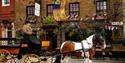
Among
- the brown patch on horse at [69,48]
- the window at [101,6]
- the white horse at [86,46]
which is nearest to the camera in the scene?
the white horse at [86,46]

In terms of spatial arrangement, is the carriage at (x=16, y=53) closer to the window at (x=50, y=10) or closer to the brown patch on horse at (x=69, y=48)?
the brown patch on horse at (x=69, y=48)

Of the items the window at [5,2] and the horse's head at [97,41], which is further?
the window at [5,2]

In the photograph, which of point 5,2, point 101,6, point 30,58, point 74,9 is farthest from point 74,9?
point 30,58

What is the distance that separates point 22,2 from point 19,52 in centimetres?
2294

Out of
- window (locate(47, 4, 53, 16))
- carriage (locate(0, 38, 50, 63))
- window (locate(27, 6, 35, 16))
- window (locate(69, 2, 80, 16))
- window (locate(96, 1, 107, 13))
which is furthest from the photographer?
window (locate(27, 6, 35, 16))

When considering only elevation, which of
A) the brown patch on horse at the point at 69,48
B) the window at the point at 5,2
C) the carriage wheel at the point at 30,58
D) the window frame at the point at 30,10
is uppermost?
the window at the point at 5,2

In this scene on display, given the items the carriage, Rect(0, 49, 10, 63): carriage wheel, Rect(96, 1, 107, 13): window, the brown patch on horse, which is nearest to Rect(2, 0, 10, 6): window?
Rect(96, 1, 107, 13): window

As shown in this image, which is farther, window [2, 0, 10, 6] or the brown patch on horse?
window [2, 0, 10, 6]

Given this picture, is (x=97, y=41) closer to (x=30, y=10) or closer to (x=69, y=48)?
(x=69, y=48)

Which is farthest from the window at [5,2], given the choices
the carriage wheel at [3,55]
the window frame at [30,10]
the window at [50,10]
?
the carriage wheel at [3,55]

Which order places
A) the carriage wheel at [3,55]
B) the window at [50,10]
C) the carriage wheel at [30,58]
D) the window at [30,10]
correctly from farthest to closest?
the window at [30,10]
the window at [50,10]
the carriage wheel at [3,55]
the carriage wheel at [30,58]

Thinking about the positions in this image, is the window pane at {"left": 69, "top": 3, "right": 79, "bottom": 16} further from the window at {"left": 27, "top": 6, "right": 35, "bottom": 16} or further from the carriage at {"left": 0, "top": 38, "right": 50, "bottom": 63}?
the carriage at {"left": 0, "top": 38, "right": 50, "bottom": 63}

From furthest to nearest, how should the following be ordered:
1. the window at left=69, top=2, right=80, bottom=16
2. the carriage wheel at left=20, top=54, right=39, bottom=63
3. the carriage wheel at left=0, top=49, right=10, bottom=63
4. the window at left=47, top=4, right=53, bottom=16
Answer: the window at left=47, top=4, right=53, bottom=16, the window at left=69, top=2, right=80, bottom=16, the carriage wheel at left=0, top=49, right=10, bottom=63, the carriage wheel at left=20, top=54, right=39, bottom=63

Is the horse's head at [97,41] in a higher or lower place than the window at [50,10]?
lower
